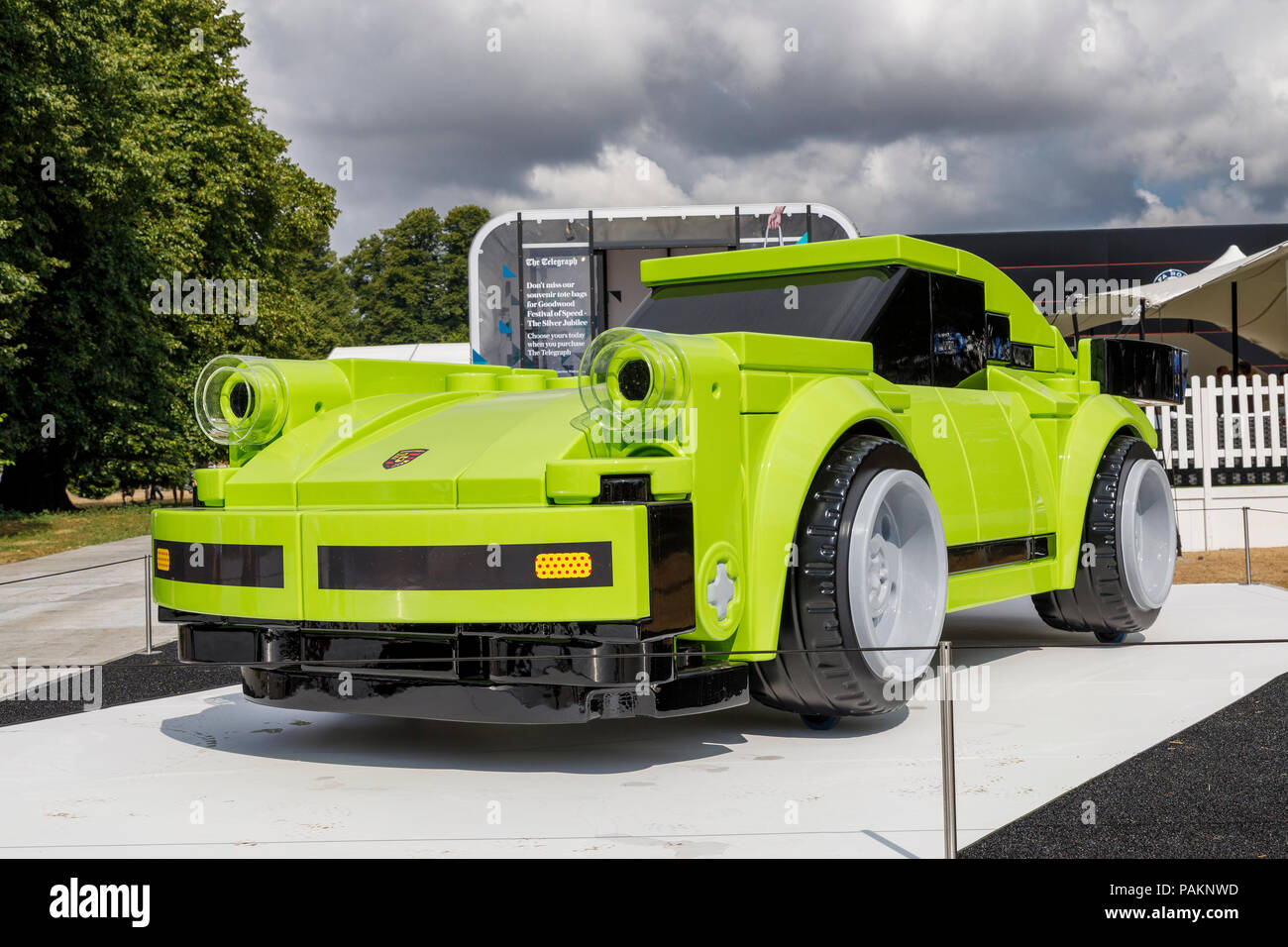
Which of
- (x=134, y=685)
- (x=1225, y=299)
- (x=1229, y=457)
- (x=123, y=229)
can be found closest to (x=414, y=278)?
(x=123, y=229)

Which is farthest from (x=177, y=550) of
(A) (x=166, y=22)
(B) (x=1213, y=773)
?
(A) (x=166, y=22)

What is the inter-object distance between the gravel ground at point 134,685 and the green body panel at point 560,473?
1505 mm

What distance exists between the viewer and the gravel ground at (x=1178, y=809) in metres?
3.57

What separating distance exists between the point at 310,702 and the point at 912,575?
2350mm

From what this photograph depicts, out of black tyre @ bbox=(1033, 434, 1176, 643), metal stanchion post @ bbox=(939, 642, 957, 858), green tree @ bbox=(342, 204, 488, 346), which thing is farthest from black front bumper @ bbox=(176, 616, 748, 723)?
green tree @ bbox=(342, 204, 488, 346)

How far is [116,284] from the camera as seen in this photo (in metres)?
23.8

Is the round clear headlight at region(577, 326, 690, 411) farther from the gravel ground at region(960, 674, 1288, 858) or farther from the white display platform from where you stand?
the gravel ground at region(960, 674, 1288, 858)

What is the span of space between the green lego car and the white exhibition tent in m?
9.57

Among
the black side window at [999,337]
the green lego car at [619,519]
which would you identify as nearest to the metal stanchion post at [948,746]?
the green lego car at [619,519]

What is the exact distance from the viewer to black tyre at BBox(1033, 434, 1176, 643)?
691 cm

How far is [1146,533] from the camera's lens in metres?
7.61

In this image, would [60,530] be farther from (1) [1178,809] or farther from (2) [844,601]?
(1) [1178,809]

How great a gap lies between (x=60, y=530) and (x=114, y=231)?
5611 mm
